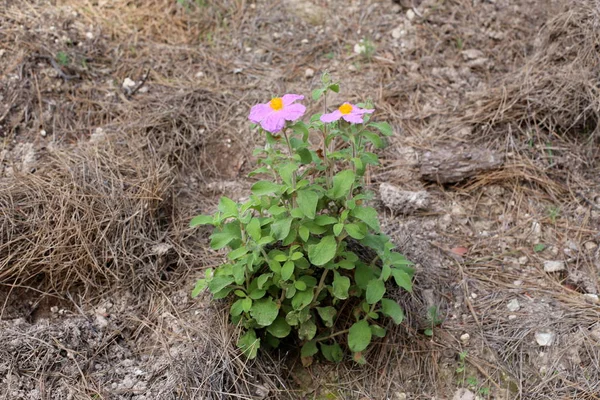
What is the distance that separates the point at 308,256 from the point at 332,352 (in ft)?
1.78

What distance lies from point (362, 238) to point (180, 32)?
2.13 m

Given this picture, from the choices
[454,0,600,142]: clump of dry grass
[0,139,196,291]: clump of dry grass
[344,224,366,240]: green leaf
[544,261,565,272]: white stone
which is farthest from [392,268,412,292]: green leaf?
[454,0,600,142]: clump of dry grass

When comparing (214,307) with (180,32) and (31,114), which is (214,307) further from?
(180,32)

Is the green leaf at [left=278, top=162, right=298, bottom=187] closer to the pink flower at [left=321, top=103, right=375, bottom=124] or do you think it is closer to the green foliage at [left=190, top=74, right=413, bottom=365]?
the green foliage at [left=190, top=74, right=413, bottom=365]

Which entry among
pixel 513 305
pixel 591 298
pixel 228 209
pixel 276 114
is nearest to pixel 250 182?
pixel 228 209

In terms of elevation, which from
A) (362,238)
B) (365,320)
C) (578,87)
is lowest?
(365,320)

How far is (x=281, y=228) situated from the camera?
6.56 feet

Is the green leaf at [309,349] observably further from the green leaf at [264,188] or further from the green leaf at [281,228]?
the green leaf at [264,188]

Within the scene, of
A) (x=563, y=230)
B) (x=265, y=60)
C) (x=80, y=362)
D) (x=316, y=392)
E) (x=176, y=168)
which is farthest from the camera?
(x=265, y=60)

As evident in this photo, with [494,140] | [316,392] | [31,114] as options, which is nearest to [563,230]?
[494,140]

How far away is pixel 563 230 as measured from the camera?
2.72 meters

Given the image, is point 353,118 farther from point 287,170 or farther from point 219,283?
point 219,283

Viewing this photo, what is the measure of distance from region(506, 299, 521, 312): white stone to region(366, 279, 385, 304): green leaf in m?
0.65

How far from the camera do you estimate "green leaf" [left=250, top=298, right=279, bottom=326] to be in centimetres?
216
